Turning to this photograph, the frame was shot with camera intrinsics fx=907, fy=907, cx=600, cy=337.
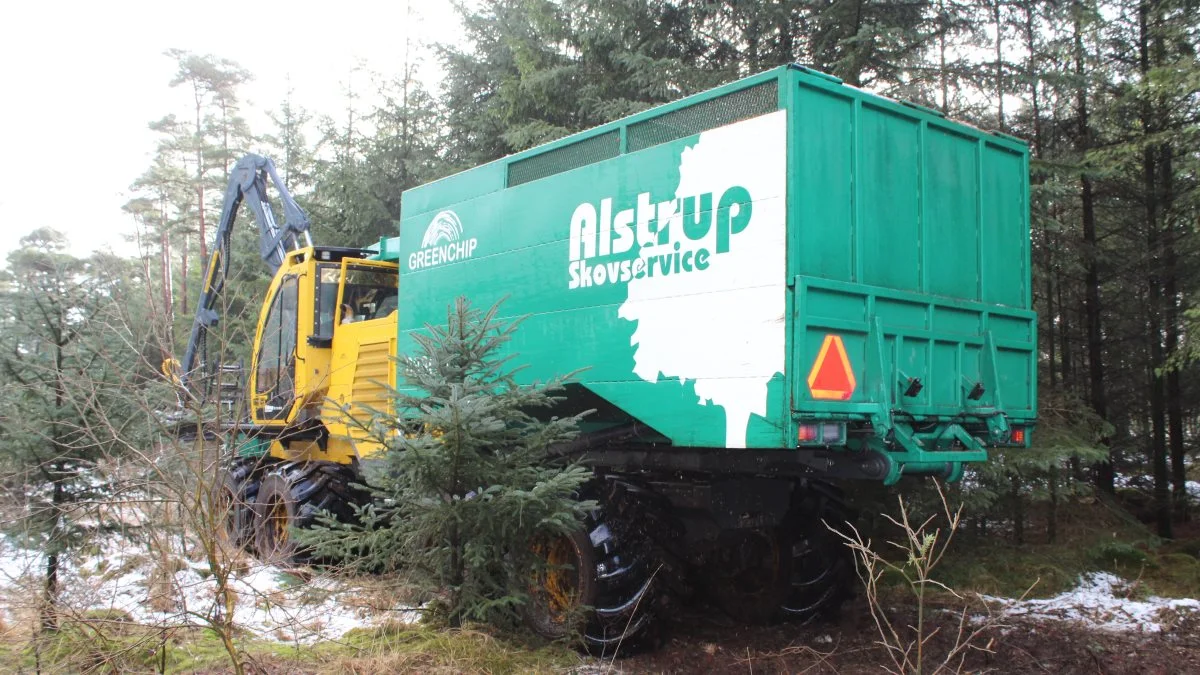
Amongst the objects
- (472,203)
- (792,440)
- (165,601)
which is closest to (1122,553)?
(792,440)

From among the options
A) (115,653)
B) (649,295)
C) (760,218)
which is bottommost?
(115,653)

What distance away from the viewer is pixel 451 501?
5.02 meters

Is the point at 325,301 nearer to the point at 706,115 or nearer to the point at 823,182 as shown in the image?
the point at 706,115

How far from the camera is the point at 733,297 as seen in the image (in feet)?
15.8

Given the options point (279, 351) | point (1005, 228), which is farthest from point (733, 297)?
point (279, 351)

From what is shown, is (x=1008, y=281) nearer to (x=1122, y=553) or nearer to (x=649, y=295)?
(x=649, y=295)

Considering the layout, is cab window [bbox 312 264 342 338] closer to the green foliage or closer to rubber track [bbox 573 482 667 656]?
the green foliage

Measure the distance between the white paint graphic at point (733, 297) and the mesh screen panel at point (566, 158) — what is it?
77 cm

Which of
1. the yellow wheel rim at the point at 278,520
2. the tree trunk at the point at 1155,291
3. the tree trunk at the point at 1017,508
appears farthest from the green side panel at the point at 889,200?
the tree trunk at the point at 1155,291

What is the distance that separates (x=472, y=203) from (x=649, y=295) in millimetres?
1954

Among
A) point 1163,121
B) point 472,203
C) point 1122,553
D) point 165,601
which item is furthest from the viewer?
point 1163,121

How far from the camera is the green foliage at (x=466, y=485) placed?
192 inches

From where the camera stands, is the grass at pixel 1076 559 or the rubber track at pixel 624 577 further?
the grass at pixel 1076 559

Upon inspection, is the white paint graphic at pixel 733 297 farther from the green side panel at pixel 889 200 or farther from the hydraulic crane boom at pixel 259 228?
the hydraulic crane boom at pixel 259 228
